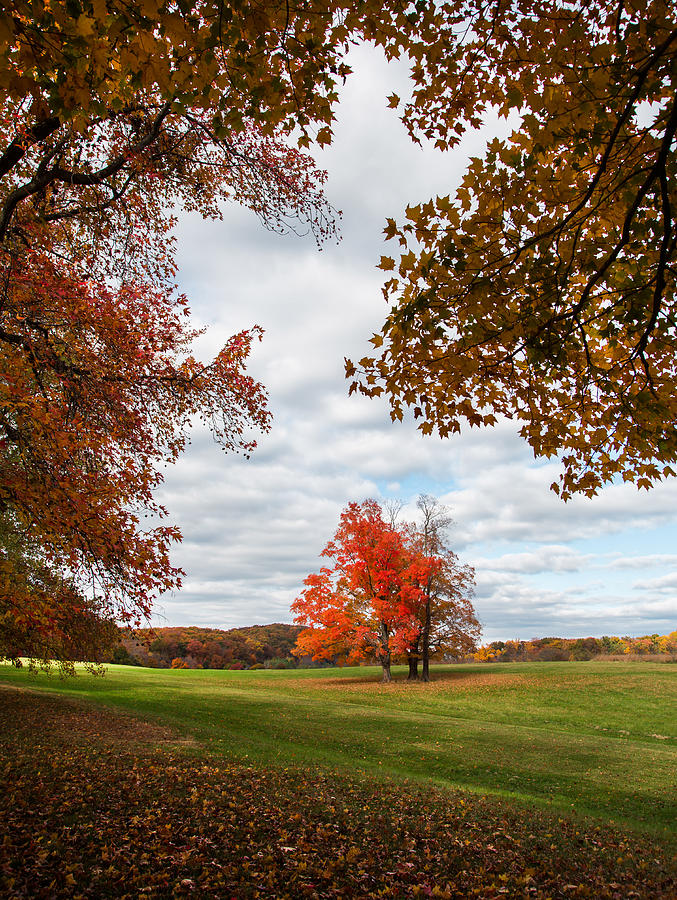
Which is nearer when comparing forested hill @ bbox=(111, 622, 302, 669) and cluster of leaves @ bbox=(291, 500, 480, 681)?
cluster of leaves @ bbox=(291, 500, 480, 681)

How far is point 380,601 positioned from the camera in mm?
30188

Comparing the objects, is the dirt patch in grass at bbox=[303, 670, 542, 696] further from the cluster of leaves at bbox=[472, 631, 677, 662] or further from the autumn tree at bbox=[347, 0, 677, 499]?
the autumn tree at bbox=[347, 0, 677, 499]

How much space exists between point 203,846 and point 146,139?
9.24 metres

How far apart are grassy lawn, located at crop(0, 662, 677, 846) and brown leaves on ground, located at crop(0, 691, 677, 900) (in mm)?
2114

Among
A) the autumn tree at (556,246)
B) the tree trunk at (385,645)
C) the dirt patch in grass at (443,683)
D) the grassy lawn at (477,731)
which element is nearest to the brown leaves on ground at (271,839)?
the grassy lawn at (477,731)

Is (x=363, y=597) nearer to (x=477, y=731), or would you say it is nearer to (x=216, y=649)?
(x=477, y=731)

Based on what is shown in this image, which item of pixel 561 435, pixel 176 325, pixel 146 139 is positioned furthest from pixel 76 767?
pixel 146 139

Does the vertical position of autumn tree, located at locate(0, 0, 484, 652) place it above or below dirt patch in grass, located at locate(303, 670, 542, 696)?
above

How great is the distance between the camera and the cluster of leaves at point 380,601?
102ft

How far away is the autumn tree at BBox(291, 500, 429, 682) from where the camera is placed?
30.9 m

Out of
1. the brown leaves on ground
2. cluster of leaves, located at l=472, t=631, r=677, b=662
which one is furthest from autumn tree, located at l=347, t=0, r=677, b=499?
cluster of leaves, located at l=472, t=631, r=677, b=662

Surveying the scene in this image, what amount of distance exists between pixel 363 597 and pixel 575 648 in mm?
36342

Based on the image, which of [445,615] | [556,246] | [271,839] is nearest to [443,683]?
[445,615]

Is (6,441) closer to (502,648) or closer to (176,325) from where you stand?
(176,325)
